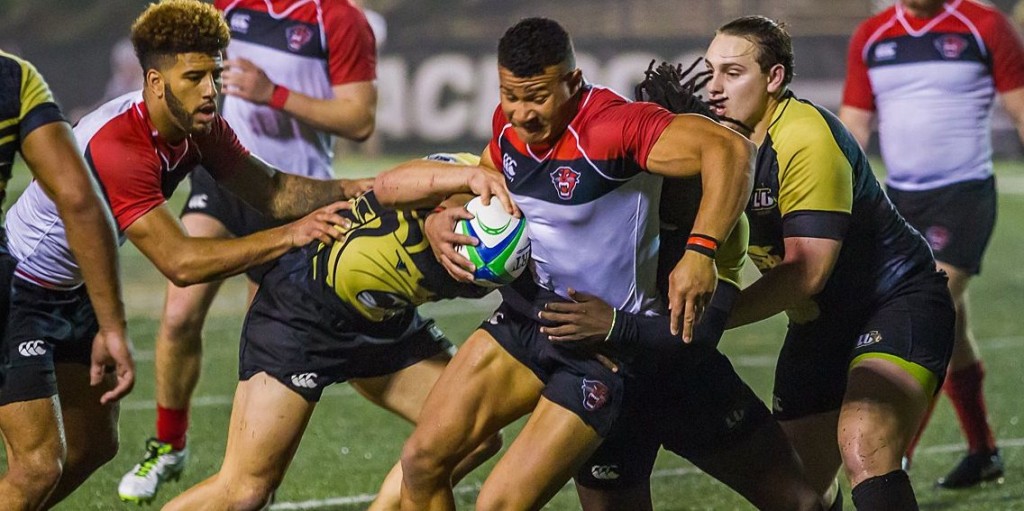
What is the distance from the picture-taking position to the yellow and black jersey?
15.3 ft

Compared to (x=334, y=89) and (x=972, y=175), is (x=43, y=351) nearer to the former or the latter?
(x=334, y=89)

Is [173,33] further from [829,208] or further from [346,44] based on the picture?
[829,208]

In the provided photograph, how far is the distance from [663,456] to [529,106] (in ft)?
11.0

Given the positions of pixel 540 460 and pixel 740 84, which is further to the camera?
pixel 740 84

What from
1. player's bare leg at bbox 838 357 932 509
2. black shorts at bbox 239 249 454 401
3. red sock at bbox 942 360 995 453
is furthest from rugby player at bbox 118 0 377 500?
red sock at bbox 942 360 995 453

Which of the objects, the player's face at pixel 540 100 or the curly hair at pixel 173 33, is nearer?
the player's face at pixel 540 100

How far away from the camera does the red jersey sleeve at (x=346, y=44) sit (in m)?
6.89

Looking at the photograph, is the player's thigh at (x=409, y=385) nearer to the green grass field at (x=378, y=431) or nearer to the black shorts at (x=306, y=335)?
the black shorts at (x=306, y=335)

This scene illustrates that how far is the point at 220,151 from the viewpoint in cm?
536

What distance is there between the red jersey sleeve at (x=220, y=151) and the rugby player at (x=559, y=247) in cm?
113

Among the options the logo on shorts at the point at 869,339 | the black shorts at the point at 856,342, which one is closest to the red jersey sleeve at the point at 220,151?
the black shorts at the point at 856,342

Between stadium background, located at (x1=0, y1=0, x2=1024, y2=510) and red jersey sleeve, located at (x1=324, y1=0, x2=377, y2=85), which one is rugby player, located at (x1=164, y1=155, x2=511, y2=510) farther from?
stadium background, located at (x1=0, y1=0, x2=1024, y2=510)

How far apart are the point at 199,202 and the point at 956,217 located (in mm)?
3739

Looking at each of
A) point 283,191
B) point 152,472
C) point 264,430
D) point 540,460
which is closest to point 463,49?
point 152,472
